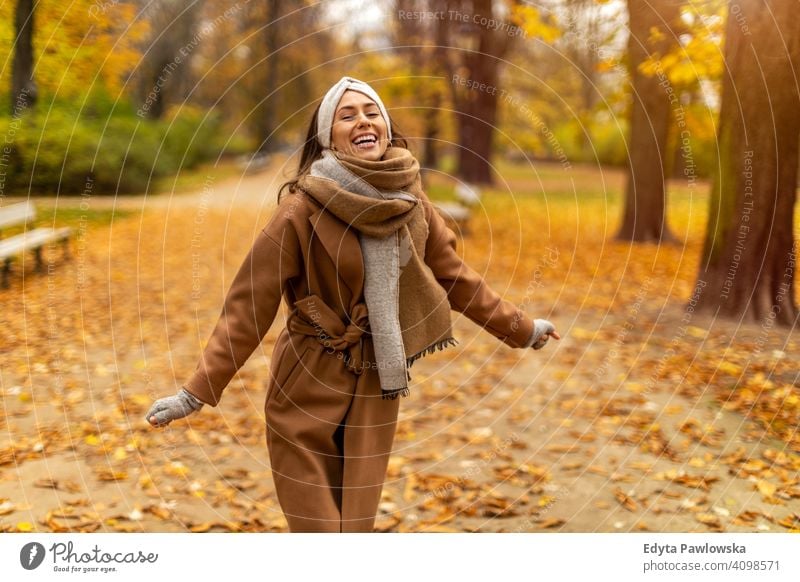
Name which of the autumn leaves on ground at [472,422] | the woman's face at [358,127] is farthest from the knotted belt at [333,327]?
the autumn leaves on ground at [472,422]

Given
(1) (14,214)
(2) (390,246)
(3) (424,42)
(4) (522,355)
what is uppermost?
(3) (424,42)

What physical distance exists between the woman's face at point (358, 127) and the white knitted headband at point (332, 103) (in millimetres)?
15

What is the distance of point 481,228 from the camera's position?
14.1m

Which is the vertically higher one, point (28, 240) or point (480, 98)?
point (480, 98)

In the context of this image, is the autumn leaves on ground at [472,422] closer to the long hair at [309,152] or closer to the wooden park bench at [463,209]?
the wooden park bench at [463,209]

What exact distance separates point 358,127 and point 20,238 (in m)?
7.10

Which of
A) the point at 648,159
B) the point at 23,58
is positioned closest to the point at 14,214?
the point at 23,58

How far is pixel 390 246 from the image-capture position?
107 inches

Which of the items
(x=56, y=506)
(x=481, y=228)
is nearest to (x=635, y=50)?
(x=481, y=228)

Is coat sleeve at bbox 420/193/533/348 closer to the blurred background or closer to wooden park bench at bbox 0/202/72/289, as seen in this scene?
the blurred background

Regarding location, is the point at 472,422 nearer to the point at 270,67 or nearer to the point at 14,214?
the point at 14,214

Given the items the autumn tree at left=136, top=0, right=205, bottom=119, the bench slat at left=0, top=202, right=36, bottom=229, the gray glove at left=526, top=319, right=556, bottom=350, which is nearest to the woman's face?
the gray glove at left=526, top=319, right=556, bottom=350
